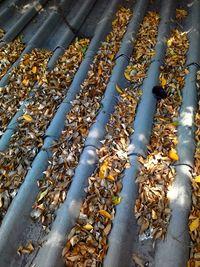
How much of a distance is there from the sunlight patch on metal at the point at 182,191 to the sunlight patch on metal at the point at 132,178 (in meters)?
0.25

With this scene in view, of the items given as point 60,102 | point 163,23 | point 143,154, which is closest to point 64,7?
point 163,23

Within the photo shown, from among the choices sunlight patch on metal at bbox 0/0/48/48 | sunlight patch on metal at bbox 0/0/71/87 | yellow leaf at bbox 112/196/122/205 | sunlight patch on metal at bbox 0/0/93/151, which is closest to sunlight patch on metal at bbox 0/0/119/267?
yellow leaf at bbox 112/196/122/205

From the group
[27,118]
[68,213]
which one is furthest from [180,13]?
[68,213]

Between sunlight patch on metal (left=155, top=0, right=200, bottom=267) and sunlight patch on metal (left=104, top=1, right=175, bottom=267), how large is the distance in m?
0.25

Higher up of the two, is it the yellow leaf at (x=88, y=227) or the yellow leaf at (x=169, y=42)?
the yellow leaf at (x=169, y=42)

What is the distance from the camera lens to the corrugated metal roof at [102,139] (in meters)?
2.42

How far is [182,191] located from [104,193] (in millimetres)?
632

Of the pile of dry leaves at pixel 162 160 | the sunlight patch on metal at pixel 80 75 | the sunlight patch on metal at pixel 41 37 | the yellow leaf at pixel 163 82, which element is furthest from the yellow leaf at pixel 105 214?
the yellow leaf at pixel 163 82

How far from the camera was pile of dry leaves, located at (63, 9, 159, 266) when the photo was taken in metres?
2.38

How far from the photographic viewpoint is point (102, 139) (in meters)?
3.07

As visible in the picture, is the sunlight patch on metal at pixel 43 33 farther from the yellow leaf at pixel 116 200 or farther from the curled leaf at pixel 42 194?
the yellow leaf at pixel 116 200

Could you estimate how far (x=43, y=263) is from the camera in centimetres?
228

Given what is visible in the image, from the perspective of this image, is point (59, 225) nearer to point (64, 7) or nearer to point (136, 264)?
point (136, 264)

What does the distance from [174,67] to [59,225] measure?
7.26ft
